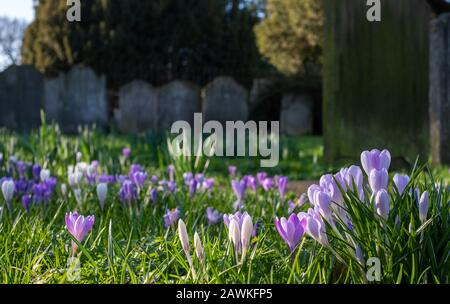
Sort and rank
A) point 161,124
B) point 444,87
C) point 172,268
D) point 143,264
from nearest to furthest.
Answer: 1. point 143,264
2. point 172,268
3. point 444,87
4. point 161,124

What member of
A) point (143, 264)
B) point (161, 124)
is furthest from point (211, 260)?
point (161, 124)

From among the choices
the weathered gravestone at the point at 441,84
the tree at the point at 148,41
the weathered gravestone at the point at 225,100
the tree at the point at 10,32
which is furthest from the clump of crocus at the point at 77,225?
the tree at the point at 10,32

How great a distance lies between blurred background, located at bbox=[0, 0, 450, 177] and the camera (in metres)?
5.51

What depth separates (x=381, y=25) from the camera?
5.54 m

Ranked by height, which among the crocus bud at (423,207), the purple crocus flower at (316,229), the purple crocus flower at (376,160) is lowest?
the purple crocus flower at (316,229)

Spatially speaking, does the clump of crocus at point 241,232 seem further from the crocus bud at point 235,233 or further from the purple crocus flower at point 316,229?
the purple crocus flower at point 316,229

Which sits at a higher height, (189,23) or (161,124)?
(189,23)


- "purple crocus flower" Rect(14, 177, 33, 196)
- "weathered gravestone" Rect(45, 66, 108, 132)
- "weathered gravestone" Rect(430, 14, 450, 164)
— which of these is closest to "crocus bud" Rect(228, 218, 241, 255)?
"purple crocus flower" Rect(14, 177, 33, 196)

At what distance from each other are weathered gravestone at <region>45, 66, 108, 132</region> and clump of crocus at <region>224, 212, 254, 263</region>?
10.7 metres

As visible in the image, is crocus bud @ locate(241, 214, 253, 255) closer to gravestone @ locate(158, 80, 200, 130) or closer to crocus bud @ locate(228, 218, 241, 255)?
crocus bud @ locate(228, 218, 241, 255)

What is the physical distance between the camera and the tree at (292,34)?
16578mm

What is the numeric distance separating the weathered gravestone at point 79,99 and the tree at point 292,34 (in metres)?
6.17
